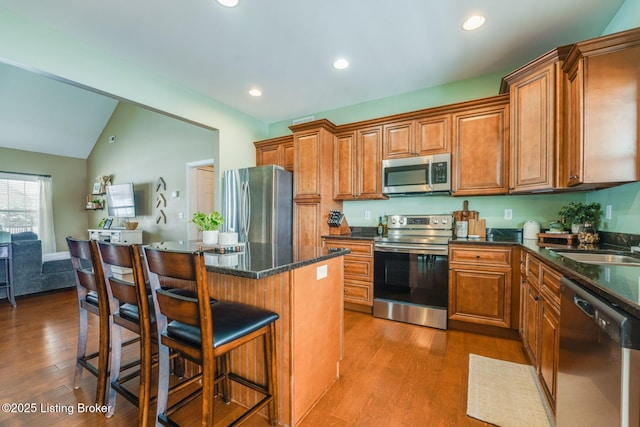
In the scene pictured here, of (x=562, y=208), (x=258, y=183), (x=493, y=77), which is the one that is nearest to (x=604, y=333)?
(x=562, y=208)

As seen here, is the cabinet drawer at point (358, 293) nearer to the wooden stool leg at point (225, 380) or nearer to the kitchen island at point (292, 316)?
the kitchen island at point (292, 316)

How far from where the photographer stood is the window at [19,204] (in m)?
5.68

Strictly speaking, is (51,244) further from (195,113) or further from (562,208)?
(562,208)

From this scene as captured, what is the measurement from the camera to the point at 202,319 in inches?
41.4

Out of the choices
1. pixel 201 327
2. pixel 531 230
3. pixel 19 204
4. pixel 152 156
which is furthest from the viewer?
pixel 19 204

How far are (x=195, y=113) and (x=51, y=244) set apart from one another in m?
5.81

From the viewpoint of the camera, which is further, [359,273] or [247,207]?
[247,207]

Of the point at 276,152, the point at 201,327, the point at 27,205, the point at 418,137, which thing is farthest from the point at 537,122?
the point at 27,205

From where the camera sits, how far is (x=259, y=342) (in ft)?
4.99

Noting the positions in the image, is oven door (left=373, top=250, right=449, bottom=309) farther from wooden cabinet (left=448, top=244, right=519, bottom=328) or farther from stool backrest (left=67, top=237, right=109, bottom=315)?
stool backrest (left=67, top=237, right=109, bottom=315)

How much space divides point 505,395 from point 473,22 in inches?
109

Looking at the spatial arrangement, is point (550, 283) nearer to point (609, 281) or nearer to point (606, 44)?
point (609, 281)

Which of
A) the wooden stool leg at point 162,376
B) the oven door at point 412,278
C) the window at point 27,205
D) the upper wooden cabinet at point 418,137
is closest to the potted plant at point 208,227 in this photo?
the wooden stool leg at point 162,376

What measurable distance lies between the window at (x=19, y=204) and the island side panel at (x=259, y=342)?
728 cm
